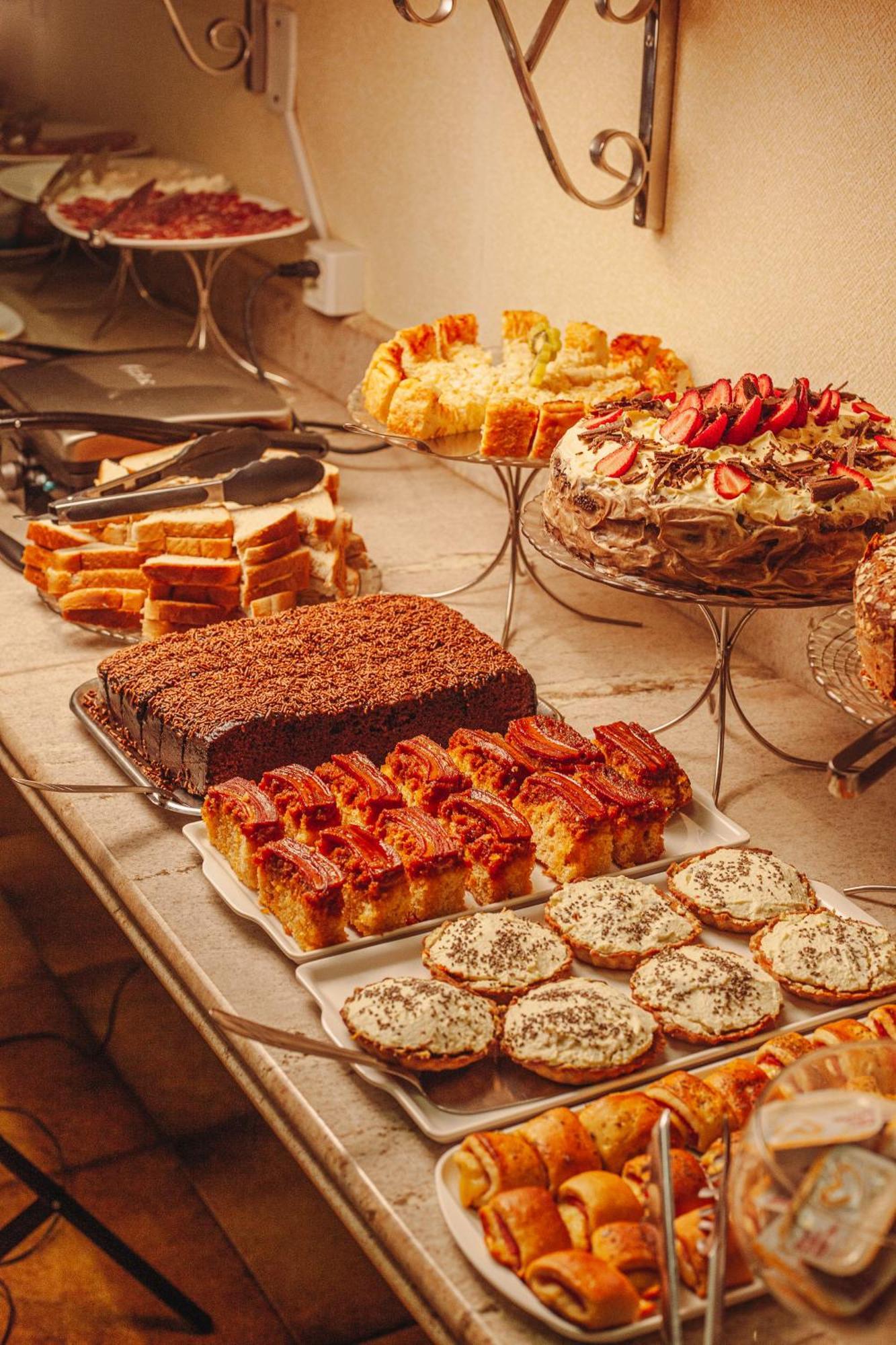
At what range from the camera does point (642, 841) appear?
1.15 meters

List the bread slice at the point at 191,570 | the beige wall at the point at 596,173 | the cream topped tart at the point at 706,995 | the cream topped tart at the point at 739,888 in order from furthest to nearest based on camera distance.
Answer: the bread slice at the point at 191,570, the beige wall at the point at 596,173, the cream topped tart at the point at 739,888, the cream topped tart at the point at 706,995

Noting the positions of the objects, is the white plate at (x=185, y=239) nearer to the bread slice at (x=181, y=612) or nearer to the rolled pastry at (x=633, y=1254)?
the bread slice at (x=181, y=612)

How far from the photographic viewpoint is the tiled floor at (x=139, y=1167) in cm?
135

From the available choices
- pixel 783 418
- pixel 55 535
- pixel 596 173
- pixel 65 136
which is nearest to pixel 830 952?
pixel 783 418

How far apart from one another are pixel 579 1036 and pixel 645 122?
1089 millimetres

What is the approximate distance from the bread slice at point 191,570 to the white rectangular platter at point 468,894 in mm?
400

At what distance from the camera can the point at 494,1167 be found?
810 mm

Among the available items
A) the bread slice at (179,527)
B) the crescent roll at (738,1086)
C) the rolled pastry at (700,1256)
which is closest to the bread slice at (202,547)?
the bread slice at (179,527)

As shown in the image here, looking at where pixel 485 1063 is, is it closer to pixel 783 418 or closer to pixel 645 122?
pixel 783 418

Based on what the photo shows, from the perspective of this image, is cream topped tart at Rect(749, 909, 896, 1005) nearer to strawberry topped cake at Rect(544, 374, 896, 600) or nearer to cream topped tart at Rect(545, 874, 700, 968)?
cream topped tart at Rect(545, 874, 700, 968)

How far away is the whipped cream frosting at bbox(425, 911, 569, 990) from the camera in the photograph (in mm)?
988

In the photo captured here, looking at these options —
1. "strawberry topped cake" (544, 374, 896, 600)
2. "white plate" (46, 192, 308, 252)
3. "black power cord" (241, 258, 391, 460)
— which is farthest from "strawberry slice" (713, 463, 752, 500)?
"white plate" (46, 192, 308, 252)

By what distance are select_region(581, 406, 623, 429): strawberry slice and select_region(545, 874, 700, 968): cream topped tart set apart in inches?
16.3

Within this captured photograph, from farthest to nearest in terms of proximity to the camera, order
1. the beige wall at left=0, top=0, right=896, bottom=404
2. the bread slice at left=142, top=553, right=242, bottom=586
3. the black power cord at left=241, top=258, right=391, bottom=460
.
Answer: the black power cord at left=241, top=258, right=391, bottom=460
the bread slice at left=142, top=553, right=242, bottom=586
the beige wall at left=0, top=0, right=896, bottom=404
